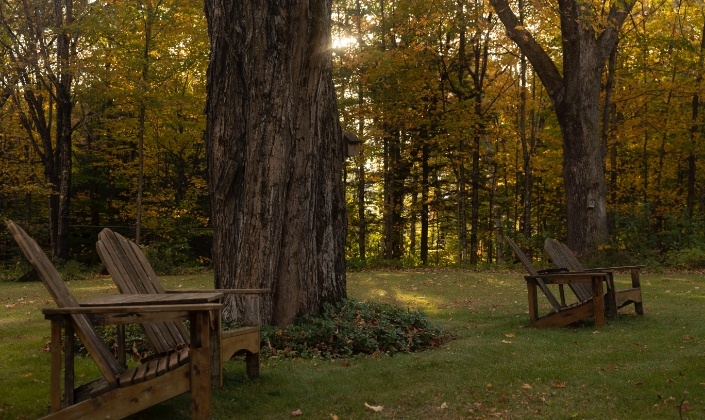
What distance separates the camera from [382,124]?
83.5 feet

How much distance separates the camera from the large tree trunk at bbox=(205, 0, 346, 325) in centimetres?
725

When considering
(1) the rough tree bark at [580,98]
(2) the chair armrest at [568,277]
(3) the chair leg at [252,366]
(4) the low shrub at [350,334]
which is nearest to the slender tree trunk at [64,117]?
(1) the rough tree bark at [580,98]

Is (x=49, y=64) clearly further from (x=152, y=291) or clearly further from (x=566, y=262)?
(x=152, y=291)

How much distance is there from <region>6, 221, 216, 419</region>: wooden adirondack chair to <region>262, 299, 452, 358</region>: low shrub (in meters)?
2.49

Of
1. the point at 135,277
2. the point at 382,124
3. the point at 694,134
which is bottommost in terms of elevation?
the point at 135,277

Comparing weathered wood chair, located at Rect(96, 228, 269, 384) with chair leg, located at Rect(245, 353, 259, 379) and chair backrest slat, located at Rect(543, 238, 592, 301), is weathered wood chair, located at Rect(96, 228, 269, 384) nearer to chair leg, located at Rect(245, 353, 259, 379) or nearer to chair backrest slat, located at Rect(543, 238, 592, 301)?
chair leg, located at Rect(245, 353, 259, 379)

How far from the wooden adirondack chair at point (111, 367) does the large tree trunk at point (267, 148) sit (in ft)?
9.21

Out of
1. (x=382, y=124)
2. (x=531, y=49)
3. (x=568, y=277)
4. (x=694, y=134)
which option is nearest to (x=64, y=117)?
(x=382, y=124)

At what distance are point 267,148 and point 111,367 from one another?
11.7ft

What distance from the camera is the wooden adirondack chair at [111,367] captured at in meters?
3.99

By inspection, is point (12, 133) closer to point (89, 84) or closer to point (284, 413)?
point (89, 84)

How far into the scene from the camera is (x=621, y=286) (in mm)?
13969

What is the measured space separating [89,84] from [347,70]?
8257mm

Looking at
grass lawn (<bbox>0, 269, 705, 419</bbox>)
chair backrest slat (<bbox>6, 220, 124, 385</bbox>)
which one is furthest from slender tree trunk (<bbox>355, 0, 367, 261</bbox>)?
chair backrest slat (<bbox>6, 220, 124, 385</bbox>)
